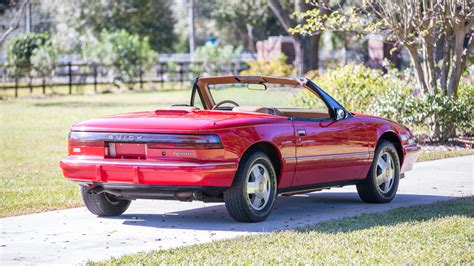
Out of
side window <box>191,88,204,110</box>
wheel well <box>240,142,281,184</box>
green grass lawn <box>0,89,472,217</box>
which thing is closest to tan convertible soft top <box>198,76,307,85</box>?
side window <box>191,88,204,110</box>

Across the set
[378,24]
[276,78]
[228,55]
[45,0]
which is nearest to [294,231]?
[276,78]

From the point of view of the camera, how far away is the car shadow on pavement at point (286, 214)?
384 inches

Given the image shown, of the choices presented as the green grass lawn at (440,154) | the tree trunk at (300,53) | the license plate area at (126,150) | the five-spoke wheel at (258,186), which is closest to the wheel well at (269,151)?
the five-spoke wheel at (258,186)

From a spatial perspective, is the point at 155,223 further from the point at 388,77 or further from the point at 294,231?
the point at 388,77

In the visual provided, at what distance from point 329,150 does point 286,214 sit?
775 millimetres

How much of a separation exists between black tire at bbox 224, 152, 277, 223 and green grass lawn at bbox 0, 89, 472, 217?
8.07 feet

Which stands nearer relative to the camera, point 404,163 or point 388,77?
point 404,163

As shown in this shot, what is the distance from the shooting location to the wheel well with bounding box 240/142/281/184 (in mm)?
9789

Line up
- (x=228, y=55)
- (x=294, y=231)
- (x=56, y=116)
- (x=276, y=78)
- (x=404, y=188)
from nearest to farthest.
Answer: (x=294, y=231) < (x=276, y=78) < (x=404, y=188) < (x=56, y=116) < (x=228, y=55)

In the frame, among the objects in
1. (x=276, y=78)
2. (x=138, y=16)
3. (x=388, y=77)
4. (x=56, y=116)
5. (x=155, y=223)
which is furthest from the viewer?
(x=138, y=16)

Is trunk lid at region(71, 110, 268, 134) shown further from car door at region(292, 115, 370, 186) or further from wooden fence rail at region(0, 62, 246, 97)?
wooden fence rail at region(0, 62, 246, 97)

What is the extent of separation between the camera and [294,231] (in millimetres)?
9227

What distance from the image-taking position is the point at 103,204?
10.3m

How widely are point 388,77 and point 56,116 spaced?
39.2ft
